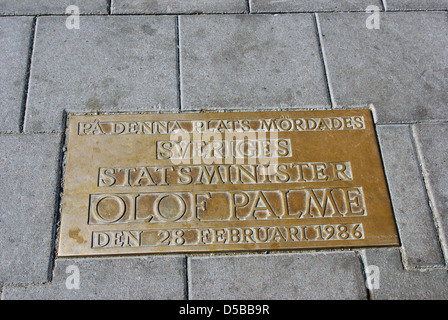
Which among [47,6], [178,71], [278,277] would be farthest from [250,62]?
[47,6]

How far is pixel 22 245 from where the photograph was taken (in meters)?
2.28

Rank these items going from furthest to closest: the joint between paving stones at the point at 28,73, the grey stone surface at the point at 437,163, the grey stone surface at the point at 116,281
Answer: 1. the joint between paving stones at the point at 28,73
2. the grey stone surface at the point at 437,163
3. the grey stone surface at the point at 116,281

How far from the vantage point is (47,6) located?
2.98 metres

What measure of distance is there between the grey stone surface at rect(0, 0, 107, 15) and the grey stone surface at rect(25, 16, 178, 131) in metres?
0.09

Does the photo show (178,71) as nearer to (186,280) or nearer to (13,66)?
(13,66)

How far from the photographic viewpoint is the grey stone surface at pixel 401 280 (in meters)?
2.26

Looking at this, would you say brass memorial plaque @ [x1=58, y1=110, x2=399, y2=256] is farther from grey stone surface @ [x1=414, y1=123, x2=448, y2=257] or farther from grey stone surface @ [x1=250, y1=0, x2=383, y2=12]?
grey stone surface @ [x1=250, y1=0, x2=383, y2=12]

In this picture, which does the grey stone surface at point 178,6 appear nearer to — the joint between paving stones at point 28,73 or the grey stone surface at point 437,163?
the joint between paving stones at point 28,73

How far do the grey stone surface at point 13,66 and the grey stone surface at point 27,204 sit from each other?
162 millimetres

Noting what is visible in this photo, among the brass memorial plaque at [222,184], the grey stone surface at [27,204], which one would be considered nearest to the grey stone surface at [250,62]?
the brass memorial plaque at [222,184]

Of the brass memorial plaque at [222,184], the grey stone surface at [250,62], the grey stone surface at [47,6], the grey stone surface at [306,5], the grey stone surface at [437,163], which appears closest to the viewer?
the brass memorial plaque at [222,184]

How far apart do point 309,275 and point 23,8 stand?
3.01 m

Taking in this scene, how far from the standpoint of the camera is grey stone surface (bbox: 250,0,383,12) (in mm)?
3078

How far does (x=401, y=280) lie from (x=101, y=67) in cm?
257
